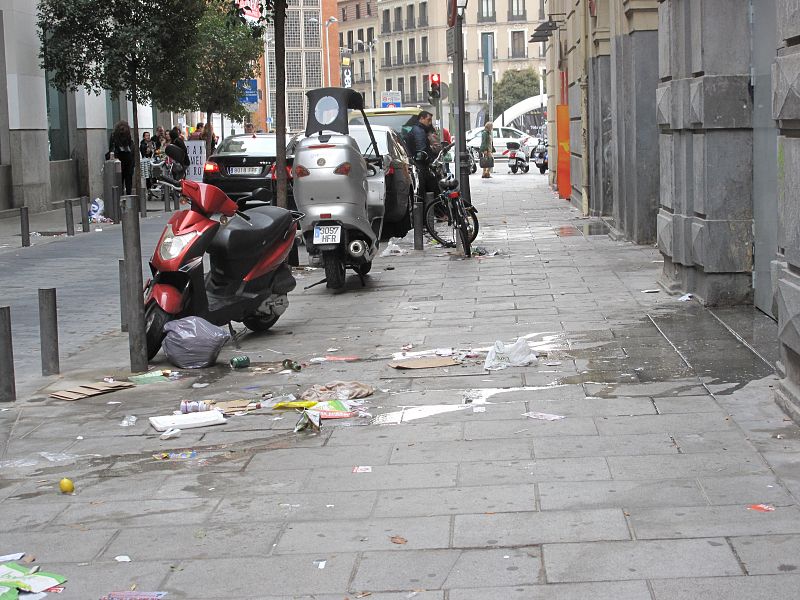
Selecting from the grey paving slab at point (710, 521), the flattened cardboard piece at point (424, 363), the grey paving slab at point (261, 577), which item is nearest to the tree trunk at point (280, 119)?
the flattened cardboard piece at point (424, 363)

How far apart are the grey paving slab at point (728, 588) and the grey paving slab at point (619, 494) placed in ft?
2.81

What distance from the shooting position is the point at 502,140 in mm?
62125

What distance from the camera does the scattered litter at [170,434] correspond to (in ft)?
22.1

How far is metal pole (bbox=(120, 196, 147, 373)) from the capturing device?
8.67 metres

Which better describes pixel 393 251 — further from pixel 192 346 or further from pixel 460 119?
pixel 192 346

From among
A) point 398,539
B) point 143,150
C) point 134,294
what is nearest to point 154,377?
point 134,294

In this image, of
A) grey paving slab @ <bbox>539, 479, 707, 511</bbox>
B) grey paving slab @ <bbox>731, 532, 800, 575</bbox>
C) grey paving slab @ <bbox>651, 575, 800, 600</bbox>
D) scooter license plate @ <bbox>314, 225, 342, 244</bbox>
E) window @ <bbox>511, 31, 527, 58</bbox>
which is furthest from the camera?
window @ <bbox>511, 31, 527, 58</bbox>

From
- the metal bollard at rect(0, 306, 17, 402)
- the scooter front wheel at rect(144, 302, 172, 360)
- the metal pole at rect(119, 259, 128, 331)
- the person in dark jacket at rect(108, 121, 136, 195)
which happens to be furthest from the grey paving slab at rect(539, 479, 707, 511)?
the person in dark jacket at rect(108, 121, 136, 195)

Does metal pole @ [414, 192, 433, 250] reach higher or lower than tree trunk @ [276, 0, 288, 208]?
lower

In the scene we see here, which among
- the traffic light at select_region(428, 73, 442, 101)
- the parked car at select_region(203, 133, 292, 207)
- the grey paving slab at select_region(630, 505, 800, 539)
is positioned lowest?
the grey paving slab at select_region(630, 505, 800, 539)

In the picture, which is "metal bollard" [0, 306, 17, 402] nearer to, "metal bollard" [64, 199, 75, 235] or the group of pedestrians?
"metal bollard" [64, 199, 75, 235]

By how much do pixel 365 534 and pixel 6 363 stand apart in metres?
3.69

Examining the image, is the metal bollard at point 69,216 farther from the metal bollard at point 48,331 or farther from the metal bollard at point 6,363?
the metal bollard at point 6,363

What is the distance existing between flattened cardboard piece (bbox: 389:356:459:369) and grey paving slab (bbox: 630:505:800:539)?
342 centimetres
